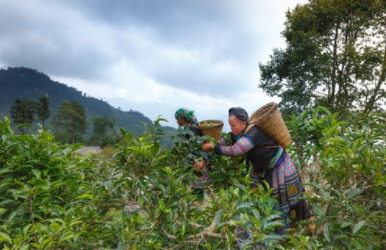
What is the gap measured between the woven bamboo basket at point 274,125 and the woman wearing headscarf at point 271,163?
6 cm

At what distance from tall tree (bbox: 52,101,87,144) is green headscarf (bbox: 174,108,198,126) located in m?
62.7

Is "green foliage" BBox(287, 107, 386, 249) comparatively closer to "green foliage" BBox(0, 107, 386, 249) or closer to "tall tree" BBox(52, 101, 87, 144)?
"green foliage" BBox(0, 107, 386, 249)

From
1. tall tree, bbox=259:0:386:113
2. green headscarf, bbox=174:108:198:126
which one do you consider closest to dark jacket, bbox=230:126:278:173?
green headscarf, bbox=174:108:198:126

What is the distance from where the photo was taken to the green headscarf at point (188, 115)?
3.84 m

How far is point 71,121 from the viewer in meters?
64.9

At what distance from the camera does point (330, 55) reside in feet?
47.5

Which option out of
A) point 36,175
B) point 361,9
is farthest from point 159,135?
point 361,9

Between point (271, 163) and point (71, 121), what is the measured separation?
67713 mm

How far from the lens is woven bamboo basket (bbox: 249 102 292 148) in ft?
10.1

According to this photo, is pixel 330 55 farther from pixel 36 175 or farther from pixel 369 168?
pixel 36 175

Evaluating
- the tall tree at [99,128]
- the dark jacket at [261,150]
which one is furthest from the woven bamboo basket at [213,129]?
the tall tree at [99,128]

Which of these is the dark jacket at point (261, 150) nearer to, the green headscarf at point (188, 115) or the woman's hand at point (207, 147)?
the woman's hand at point (207, 147)

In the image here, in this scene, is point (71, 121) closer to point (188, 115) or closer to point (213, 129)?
point (188, 115)

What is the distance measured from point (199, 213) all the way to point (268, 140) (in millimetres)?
1202
